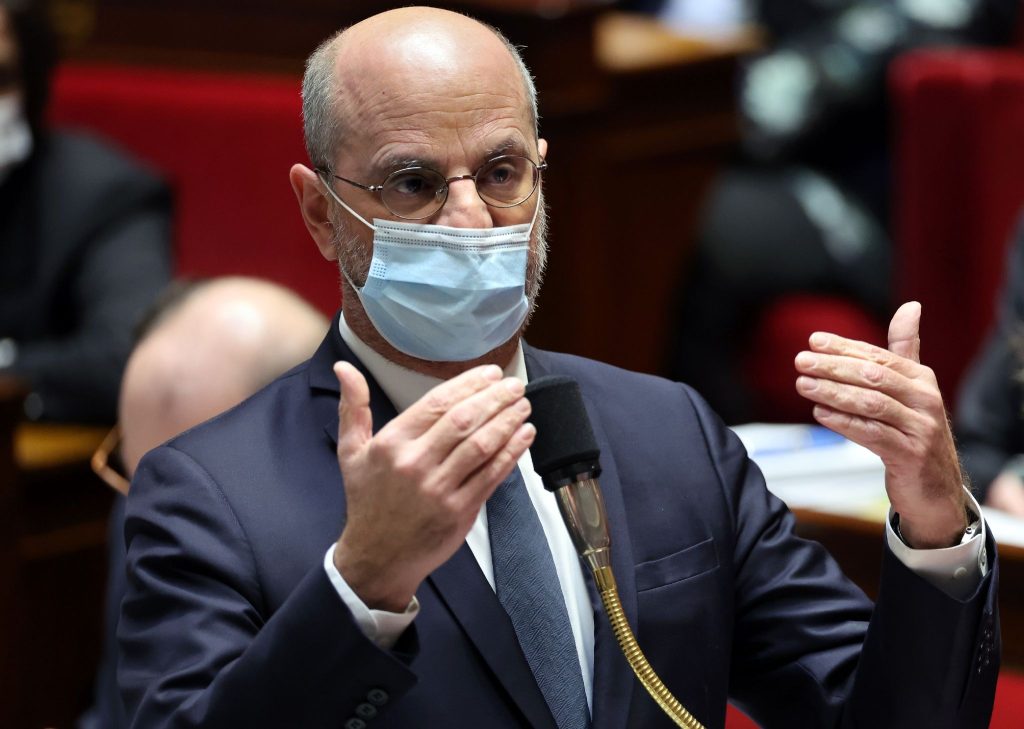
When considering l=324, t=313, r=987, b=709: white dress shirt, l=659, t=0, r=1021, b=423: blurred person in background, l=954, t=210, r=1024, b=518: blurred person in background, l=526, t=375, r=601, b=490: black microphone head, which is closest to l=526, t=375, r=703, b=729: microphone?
l=526, t=375, r=601, b=490: black microphone head

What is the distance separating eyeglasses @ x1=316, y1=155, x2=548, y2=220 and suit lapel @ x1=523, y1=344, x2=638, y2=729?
0.24m

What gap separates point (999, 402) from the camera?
2.83m

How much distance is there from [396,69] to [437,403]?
0.40 m

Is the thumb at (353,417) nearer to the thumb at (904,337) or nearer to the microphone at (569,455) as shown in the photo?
the microphone at (569,455)

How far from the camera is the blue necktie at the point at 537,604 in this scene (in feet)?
4.71

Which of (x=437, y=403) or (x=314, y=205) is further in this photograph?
(x=314, y=205)

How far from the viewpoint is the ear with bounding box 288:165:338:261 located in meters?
1.59

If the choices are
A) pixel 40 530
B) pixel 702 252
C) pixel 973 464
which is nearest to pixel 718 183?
pixel 702 252

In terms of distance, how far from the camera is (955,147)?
3768 mm

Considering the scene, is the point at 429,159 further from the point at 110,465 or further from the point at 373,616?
the point at 110,465

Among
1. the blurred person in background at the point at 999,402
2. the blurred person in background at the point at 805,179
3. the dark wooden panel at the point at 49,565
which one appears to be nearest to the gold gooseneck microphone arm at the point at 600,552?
the blurred person in background at the point at 999,402

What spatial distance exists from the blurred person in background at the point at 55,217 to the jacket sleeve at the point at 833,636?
2.09 meters

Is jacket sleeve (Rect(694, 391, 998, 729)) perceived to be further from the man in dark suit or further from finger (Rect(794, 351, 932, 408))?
finger (Rect(794, 351, 932, 408))

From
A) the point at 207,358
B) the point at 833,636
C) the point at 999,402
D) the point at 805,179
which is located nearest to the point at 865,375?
the point at 833,636
